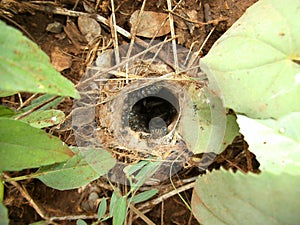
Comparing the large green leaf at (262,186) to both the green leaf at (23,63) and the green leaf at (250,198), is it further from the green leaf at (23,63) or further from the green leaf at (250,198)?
the green leaf at (23,63)

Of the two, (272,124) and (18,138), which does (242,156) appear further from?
(18,138)

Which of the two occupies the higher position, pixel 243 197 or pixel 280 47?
pixel 280 47

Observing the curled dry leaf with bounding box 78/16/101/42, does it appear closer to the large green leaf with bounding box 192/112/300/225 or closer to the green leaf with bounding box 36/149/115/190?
the green leaf with bounding box 36/149/115/190

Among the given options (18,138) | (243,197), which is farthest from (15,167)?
(243,197)

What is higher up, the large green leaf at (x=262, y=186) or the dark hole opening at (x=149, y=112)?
the large green leaf at (x=262, y=186)

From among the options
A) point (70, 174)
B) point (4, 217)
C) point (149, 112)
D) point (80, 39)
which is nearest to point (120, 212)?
point (70, 174)

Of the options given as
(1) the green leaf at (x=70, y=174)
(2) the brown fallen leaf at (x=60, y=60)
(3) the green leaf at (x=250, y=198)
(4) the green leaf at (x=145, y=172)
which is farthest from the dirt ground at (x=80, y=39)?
(3) the green leaf at (x=250, y=198)
